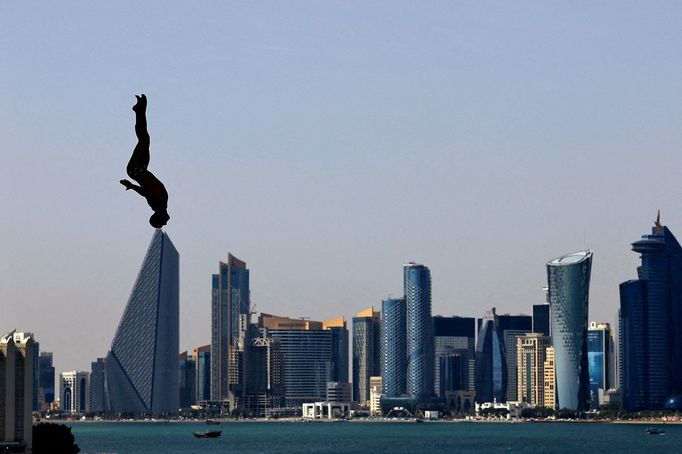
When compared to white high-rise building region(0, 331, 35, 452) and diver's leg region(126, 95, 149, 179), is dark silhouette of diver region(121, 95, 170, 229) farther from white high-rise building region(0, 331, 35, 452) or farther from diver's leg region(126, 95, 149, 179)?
white high-rise building region(0, 331, 35, 452)

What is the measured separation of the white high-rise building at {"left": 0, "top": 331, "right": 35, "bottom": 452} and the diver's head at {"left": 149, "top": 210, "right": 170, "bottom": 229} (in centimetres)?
9287

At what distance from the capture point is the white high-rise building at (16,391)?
103000mm

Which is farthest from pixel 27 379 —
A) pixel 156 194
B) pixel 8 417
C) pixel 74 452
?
pixel 156 194

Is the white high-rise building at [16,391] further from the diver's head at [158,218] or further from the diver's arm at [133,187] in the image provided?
the diver's arm at [133,187]

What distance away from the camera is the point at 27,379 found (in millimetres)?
105188

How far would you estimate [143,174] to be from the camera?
11422mm

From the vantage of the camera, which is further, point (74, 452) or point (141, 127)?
point (74, 452)

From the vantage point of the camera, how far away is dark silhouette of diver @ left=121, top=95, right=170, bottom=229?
11289mm

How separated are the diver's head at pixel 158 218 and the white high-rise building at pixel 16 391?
305 feet

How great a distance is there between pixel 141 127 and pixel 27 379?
96481 mm

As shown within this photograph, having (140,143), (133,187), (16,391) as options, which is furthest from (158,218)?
(16,391)

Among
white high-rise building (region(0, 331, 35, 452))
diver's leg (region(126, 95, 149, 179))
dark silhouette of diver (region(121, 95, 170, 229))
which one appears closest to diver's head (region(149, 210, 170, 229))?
dark silhouette of diver (region(121, 95, 170, 229))

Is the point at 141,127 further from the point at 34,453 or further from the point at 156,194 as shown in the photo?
the point at 34,453

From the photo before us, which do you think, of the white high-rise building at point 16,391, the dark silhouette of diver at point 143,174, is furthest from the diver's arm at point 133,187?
the white high-rise building at point 16,391
